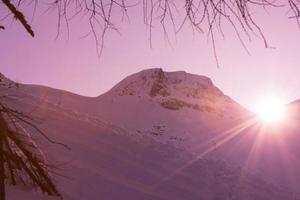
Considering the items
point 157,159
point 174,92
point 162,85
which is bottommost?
point 157,159

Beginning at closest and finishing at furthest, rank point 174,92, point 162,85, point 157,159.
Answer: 1. point 157,159
2. point 174,92
3. point 162,85

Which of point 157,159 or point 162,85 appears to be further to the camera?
point 162,85

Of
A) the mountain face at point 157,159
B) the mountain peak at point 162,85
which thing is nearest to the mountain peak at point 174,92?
the mountain peak at point 162,85

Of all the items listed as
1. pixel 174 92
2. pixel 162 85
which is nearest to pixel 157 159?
pixel 174 92

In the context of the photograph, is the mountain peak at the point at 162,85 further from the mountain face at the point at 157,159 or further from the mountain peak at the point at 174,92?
the mountain face at the point at 157,159

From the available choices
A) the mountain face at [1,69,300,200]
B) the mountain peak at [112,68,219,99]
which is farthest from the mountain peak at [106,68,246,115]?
the mountain face at [1,69,300,200]

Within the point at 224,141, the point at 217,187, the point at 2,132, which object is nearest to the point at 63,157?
the point at 217,187

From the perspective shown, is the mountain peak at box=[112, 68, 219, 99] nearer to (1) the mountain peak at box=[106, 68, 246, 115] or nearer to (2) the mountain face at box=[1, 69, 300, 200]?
(1) the mountain peak at box=[106, 68, 246, 115]

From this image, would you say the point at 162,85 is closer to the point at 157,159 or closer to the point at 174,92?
the point at 174,92

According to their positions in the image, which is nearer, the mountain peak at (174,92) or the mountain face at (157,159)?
the mountain face at (157,159)

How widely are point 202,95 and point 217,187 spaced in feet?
112

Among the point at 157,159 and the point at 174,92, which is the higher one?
the point at 174,92

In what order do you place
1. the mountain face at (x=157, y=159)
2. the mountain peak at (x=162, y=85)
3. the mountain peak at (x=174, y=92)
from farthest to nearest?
the mountain peak at (x=162, y=85) < the mountain peak at (x=174, y=92) < the mountain face at (x=157, y=159)

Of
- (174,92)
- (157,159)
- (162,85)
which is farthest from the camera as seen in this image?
(162,85)
